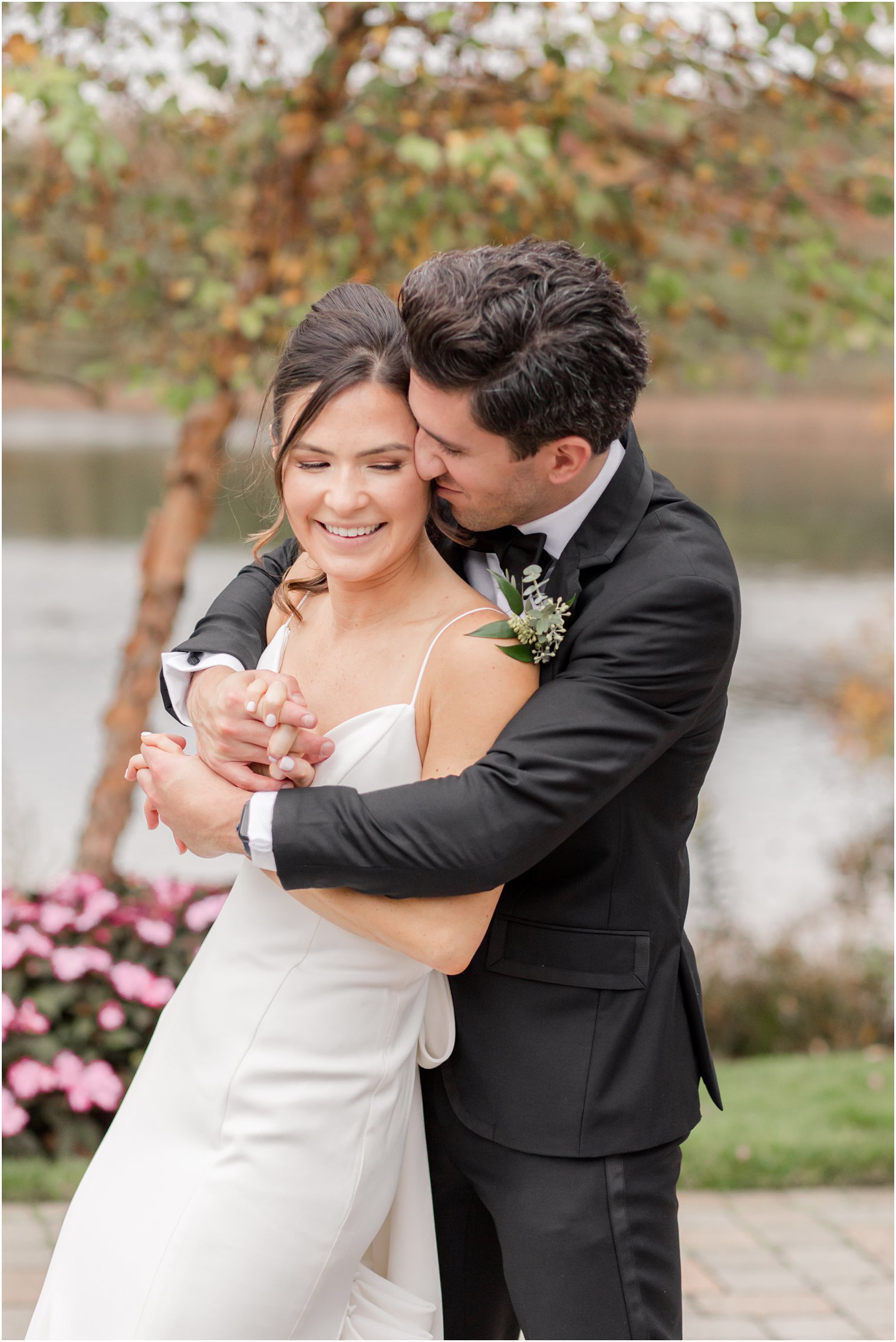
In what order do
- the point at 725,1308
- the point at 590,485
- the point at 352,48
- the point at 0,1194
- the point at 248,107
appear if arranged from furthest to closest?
the point at 248,107
the point at 352,48
the point at 0,1194
the point at 725,1308
the point at 590,485

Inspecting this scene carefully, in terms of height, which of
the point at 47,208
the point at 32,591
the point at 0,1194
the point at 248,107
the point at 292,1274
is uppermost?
the point at 248,107

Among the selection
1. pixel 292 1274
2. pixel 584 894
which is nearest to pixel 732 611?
pixel 584 894

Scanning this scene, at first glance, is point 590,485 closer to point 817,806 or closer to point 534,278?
point 534,278

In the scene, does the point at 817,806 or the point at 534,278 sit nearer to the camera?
the point at 534,278

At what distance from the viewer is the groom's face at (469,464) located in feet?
5.72

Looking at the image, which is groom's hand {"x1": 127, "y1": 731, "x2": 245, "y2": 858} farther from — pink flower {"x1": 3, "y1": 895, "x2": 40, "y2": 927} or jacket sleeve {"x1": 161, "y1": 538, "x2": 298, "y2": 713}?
pink flower {"x1": 3, "y1": 895, "x2": 40, "y2": 927}

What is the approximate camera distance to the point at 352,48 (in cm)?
462

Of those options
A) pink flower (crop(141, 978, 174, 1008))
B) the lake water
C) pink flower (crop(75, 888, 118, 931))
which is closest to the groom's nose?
pink flower (crop(141, 978, 174, 1008))

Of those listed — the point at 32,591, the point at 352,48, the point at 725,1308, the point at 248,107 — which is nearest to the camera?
the point at 725,1308

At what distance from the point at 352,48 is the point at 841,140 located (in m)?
2.25

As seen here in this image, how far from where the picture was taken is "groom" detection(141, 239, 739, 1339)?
1.69 meters

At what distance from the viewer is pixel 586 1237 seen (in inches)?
72.7

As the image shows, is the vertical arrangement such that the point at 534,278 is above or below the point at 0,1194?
above

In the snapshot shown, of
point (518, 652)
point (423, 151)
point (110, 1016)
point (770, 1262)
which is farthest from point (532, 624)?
point (110, 1016)
